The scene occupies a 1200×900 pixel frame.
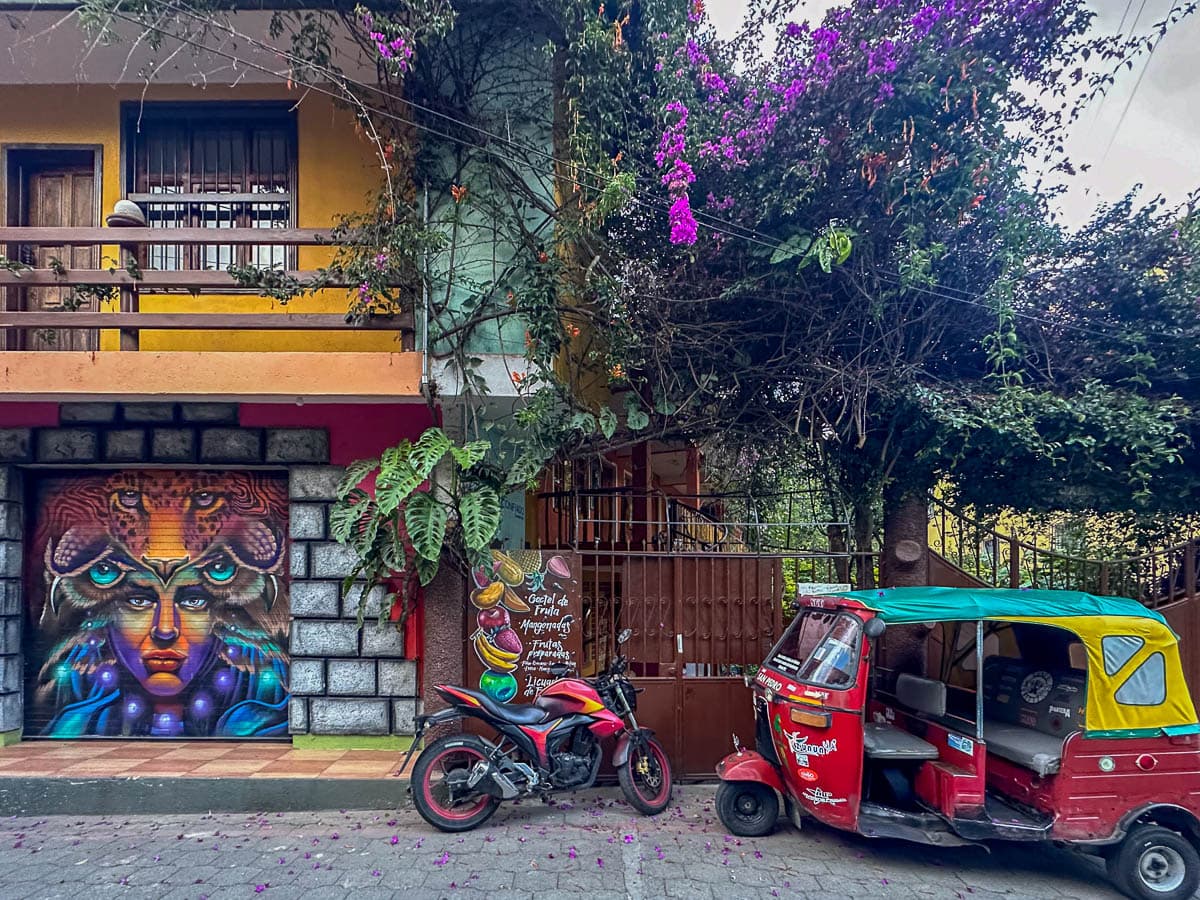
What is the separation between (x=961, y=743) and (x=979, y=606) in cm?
90

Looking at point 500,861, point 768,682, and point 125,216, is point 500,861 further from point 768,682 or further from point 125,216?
point 125,216

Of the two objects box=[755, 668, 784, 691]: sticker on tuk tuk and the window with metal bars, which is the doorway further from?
box=[755, 668, 784, 691]: sticker on tuk tuk

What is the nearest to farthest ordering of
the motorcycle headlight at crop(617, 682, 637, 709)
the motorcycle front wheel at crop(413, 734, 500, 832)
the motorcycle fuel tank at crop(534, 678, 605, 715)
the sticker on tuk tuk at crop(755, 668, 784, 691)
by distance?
the sticker on tuk tuk at crop(755, 668, 784, 691)
the motorcycle front wheel at crop(413, 734, 500, 832)
the motorcycle fuel tank at crop(534, 678, 605, 715)
the motorcycle headlight at crop(617, 682, 637, 709)

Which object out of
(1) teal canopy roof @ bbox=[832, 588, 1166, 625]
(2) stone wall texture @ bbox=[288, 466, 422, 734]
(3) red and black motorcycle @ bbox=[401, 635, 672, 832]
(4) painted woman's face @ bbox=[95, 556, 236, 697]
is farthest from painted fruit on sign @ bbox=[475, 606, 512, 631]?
(1) teal canopy roof @ bbox=[832, 588, 1166, 625]

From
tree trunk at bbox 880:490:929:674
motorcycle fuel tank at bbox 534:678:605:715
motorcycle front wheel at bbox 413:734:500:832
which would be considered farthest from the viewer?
tree trunk at bbox 880:490:929:674

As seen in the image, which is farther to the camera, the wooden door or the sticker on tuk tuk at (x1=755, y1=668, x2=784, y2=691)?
the wooden door

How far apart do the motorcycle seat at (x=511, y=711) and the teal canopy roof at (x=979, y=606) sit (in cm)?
244

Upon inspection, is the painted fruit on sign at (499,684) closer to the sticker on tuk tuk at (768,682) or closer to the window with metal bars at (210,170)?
the sticker on tuk tuk at (768,682)

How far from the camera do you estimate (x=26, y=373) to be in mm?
5828

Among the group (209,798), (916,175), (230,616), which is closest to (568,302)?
(916,175)

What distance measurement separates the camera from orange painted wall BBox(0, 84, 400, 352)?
6.68 metres

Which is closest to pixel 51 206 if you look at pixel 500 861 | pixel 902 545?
pixel 500 861

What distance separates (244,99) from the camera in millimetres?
6773

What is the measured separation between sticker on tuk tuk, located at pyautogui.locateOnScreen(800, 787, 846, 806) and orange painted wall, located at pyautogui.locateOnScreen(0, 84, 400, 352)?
531cm
